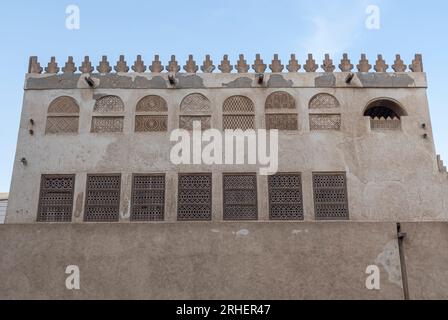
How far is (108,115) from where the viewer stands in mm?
13977

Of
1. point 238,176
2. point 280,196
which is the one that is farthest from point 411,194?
point 238,176

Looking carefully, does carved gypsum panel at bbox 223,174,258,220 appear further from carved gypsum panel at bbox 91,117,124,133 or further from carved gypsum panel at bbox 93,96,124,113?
carved gypsum panel at bbox 93,96,124,113

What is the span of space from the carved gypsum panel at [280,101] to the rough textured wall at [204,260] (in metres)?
3.90

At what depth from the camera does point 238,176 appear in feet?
44.0

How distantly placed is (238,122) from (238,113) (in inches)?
9.8

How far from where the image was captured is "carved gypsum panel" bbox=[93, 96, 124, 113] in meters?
14.1

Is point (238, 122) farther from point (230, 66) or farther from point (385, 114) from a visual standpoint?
point (385, 114)

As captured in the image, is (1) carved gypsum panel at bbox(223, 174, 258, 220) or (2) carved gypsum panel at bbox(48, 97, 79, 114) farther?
(2) carved gypsum panel at bbox(48, 97, 79, 114)

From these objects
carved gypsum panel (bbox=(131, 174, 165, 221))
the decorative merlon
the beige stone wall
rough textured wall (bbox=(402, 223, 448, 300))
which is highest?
the decorative merlon

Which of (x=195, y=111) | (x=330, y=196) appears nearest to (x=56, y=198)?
(x=195, y=111)

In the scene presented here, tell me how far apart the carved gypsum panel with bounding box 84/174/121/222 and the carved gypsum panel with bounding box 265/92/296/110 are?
4.41 meters

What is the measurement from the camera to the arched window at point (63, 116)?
13938 millimetres

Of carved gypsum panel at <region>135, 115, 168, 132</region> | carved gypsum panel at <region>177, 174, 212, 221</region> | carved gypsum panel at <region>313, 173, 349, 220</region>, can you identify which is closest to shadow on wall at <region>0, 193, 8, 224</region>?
carved gypsum panel at <region>135, 115, 168, 132</region>
